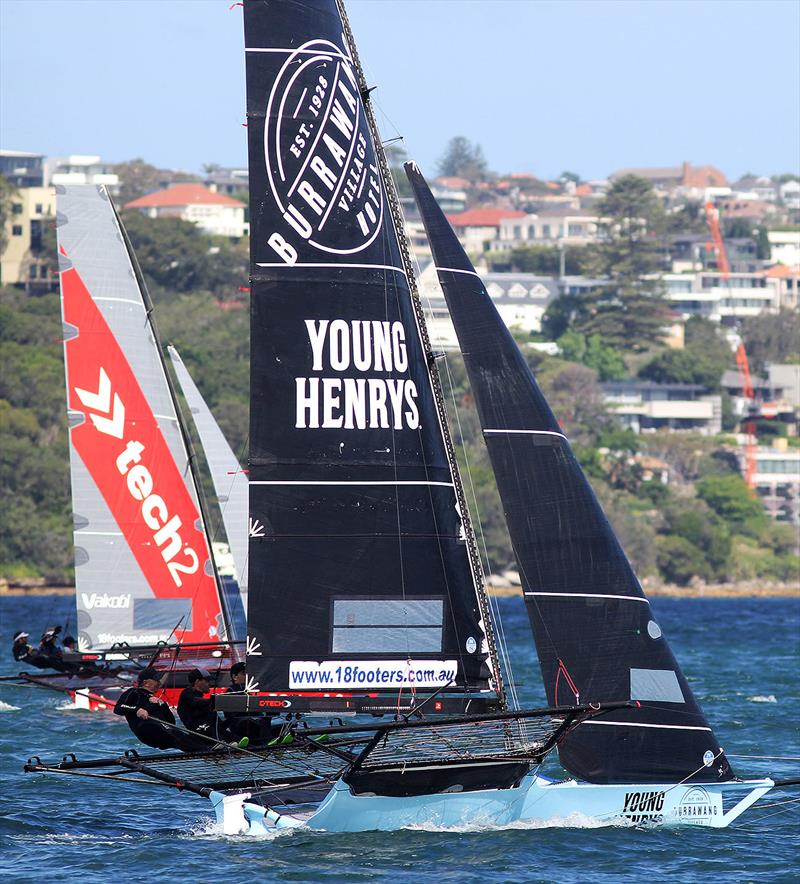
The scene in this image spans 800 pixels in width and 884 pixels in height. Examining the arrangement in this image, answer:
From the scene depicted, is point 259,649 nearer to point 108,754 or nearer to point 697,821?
point 697,821

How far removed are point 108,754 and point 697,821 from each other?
28.6ft

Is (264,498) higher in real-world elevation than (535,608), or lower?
higher

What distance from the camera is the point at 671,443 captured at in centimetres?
11944

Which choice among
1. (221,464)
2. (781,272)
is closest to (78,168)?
(781,272)

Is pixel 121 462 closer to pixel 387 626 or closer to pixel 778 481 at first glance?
pixel 387 626

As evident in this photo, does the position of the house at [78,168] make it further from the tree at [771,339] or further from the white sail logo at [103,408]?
the white sail logo at [103,408]

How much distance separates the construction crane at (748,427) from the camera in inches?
4722

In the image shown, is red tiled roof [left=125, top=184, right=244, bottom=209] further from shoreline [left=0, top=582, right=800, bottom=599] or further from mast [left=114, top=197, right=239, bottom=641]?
mast [left=114, top=197, right=239, bottom=641]

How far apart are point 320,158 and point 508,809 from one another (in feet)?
19.3

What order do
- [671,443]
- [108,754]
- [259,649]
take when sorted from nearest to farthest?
[259,649] < [108,754] < [671,443]

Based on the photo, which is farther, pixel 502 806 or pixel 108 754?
pixel 108 754

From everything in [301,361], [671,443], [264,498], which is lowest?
[671,443]

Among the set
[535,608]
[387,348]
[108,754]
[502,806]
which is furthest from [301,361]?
[108,754]

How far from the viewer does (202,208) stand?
190 metres
